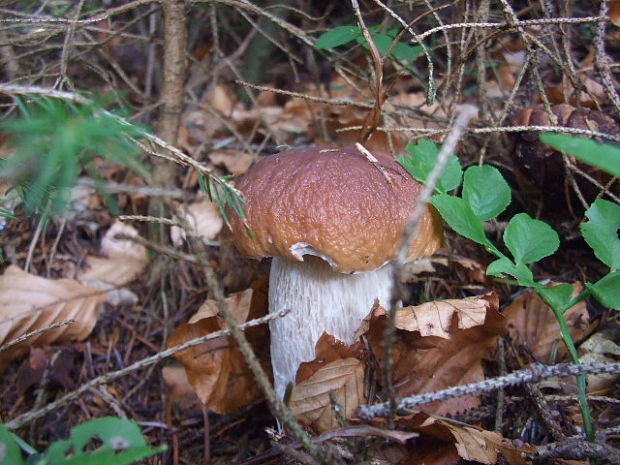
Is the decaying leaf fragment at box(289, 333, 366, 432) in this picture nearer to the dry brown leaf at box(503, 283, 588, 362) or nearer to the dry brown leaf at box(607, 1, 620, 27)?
the dry brown leaf at box(503, 283, 588, 362)

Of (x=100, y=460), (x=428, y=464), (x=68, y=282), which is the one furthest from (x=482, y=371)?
(x=68, y=282)

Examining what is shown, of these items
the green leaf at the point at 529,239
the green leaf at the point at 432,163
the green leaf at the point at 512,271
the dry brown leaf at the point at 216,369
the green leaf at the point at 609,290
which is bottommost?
the dry brown leaf at the point at 216,369

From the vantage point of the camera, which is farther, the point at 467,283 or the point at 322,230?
the point at 467,283

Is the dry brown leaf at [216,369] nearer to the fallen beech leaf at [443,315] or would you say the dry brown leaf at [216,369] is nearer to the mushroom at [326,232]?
the mushroom at [326,232]

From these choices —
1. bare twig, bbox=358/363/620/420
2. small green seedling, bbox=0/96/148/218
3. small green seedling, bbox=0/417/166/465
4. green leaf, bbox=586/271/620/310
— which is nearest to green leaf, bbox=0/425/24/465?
small green seedling, bbox=0/417/166/465

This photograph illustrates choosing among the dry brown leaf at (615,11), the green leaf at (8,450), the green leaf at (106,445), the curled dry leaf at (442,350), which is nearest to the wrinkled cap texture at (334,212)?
the curled dry leaf at (442,350)

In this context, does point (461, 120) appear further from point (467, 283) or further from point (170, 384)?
point (170, 384)

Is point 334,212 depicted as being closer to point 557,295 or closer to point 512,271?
point 512,271
